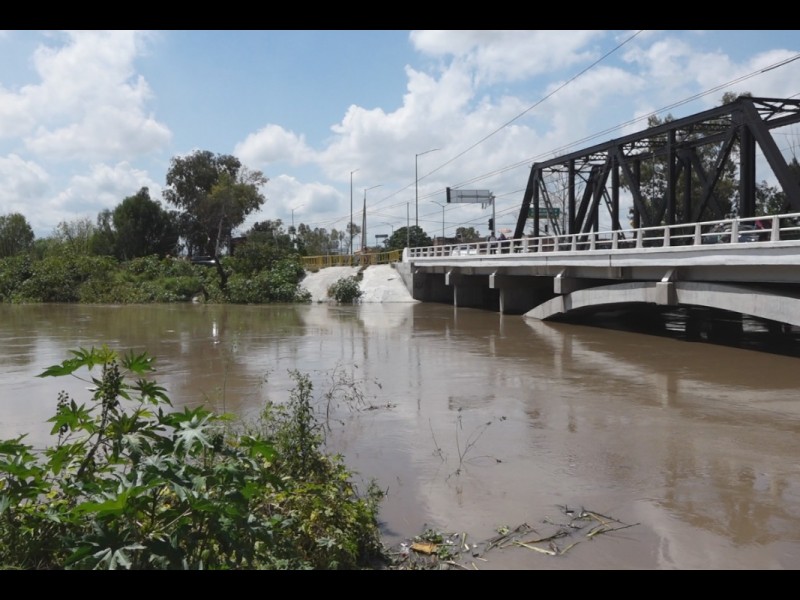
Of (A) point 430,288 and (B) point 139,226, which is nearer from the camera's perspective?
(A) point 430,288

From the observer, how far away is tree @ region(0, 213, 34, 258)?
85.3m

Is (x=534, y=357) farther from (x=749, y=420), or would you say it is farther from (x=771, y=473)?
(x=771, y=473)

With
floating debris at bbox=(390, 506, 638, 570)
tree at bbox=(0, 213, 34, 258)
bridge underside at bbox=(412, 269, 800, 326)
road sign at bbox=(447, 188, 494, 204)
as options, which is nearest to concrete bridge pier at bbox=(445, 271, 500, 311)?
bridge underside at bbox=(412, 269, 800, 326)

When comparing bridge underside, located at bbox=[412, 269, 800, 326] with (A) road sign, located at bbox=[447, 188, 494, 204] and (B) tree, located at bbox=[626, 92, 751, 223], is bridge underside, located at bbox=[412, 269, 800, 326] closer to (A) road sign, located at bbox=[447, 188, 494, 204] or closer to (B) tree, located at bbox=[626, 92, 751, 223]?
(B) tree, located at bbox=[626, 92, 751, 223]

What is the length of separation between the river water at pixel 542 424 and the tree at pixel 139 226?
53.6 meters

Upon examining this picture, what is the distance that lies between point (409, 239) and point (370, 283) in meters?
38.1

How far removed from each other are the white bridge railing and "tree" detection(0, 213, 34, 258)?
5805 cm

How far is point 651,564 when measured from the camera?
5.82 metres

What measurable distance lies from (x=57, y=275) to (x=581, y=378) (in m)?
49.1

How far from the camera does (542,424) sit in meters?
11.3

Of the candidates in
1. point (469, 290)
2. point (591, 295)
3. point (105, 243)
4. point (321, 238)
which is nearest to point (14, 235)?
point (105, 243)

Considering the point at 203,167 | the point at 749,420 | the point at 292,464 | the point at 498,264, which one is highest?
the point at 203,167

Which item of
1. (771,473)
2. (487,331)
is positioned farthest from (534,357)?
(771,473)

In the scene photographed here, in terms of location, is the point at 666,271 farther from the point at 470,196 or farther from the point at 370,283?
the point at 470,196
